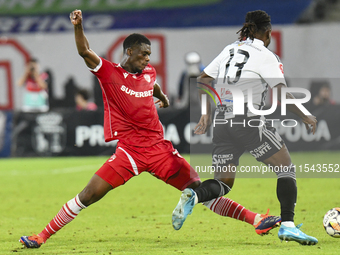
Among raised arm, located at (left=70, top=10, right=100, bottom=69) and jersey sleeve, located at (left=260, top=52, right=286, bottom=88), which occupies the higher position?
raised arm, located at (left=70, top=10, right=100, bottom=69)

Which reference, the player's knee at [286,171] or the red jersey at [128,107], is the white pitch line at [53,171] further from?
the player's knee at [286,171]

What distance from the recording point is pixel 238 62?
546 cm

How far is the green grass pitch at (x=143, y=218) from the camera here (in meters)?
5.65

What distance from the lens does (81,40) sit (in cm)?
531

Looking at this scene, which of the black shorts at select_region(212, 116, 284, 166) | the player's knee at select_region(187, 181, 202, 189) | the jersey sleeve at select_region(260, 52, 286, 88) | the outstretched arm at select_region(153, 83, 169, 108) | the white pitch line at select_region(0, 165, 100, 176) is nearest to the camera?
the jersey sleeve at select_region(260, 52, 286, 88)

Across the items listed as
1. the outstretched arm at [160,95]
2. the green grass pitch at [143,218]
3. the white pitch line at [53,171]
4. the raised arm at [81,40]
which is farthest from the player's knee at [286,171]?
the white pitch line at [53,171]

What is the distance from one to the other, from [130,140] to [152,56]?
14.2m

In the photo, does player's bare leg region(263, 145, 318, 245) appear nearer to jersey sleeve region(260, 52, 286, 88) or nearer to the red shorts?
jersey sleeve region(260, 52, 286, 88)

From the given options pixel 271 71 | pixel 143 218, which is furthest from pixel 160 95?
pixel 143 218

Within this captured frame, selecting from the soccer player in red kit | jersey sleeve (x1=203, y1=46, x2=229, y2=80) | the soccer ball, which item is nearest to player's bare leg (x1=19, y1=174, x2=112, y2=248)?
the soccer player in red kit

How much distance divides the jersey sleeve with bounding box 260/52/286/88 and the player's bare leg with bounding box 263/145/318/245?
0.65 metres

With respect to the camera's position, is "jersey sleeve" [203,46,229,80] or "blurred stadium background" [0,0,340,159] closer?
"jersey sleeve" [203,46,229,80]

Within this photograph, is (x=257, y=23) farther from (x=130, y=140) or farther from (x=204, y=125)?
(x=130, y=140)

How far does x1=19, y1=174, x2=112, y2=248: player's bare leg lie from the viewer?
18.3 ft
